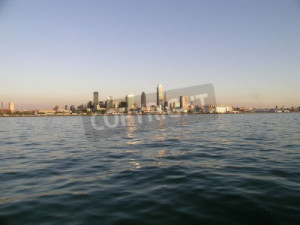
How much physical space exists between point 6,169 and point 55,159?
11.3ft

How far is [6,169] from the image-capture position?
1295 cm

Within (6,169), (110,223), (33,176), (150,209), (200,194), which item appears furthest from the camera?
(6,169)

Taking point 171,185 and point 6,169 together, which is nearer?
point 171,185

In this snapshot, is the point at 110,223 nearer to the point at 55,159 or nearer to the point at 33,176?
the point at 33,176

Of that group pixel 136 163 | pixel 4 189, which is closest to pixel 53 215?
pixel 4 189

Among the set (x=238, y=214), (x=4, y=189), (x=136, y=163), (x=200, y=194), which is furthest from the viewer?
(x=136, y=163)

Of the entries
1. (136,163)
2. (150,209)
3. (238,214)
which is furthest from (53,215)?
(136,163)

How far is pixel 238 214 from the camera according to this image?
684 cm

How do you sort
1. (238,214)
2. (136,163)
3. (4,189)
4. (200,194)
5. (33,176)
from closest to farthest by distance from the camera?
(238,214), (200,194), (4,189), (33,176), (136,163)

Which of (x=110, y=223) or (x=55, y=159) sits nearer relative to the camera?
(x=110, y=223)

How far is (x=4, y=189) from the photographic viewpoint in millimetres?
9367

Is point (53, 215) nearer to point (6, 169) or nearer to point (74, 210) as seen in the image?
point (74, 210)

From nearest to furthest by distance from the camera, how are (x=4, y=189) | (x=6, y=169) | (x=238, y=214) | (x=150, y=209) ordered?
(x=238, y=214) < (x=150, y=209) < (x=4, y=189) < (x=6, y=169)

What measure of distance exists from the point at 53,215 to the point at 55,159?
9874 mm
